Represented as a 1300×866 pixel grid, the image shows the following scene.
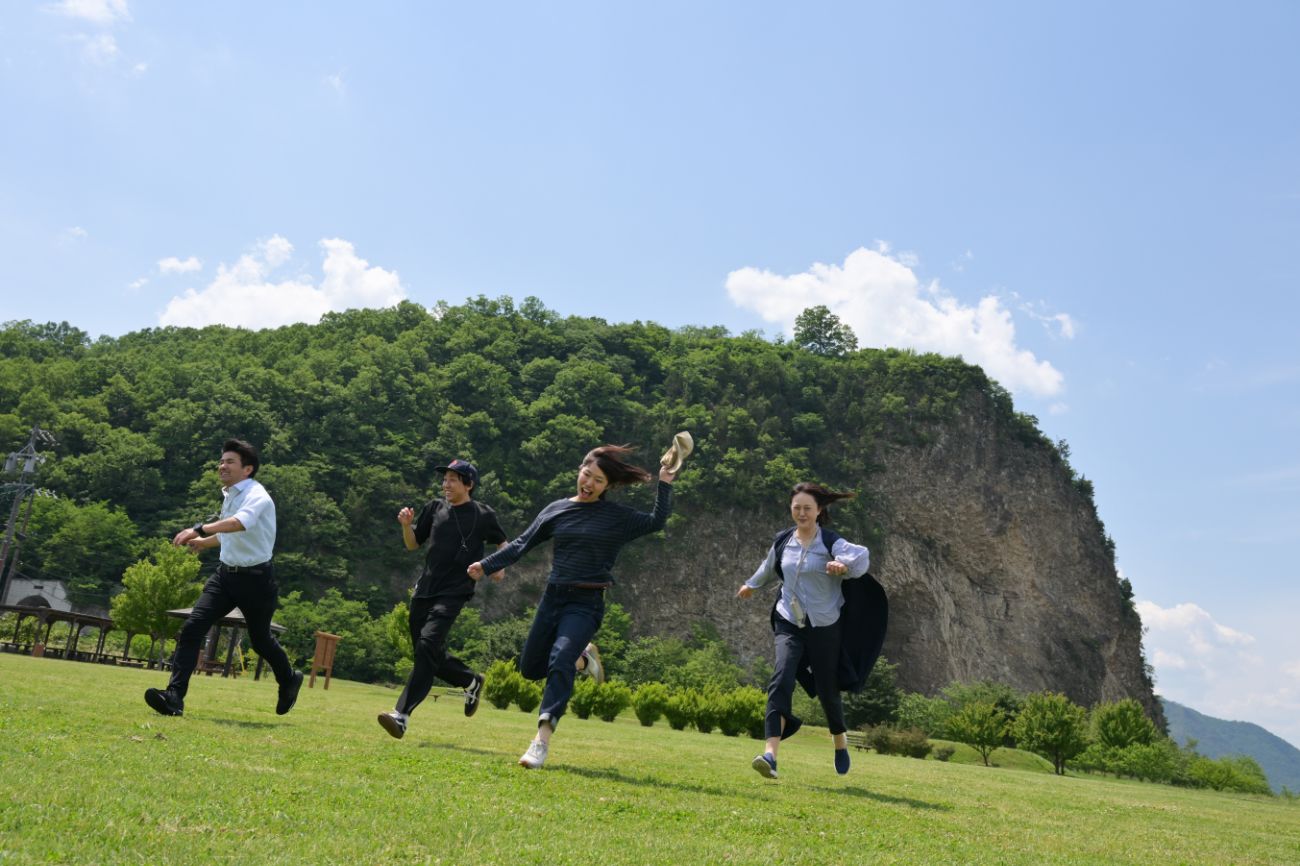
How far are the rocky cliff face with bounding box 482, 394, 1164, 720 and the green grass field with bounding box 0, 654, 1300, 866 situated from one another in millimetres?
67752

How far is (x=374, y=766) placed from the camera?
16.8 feet

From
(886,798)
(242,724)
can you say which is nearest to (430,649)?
(242,724)

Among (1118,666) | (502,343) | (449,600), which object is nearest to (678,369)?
(502,343)


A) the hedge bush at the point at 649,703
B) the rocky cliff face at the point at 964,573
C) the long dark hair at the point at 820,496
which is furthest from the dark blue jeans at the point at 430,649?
the rocky cliff face at the point at 964,573

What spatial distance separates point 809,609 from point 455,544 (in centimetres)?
292

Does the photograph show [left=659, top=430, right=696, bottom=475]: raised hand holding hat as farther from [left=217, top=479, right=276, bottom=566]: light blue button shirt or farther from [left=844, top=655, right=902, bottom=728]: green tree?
[left=844, top=655, right=902, bottom=728]: green tree

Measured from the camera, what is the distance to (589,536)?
6891 mm

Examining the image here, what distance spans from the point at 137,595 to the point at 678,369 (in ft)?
212

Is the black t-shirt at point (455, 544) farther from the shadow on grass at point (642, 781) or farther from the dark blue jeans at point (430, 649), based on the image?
the shadow on grass at point (642, 781)

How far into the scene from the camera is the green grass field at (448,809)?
10.2ft

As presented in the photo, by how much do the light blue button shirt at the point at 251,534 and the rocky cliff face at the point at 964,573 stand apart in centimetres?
6694

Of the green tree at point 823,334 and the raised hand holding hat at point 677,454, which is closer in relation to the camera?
the raised hand holding hat at point 677,454

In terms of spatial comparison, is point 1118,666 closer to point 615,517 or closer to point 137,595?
point 137,595

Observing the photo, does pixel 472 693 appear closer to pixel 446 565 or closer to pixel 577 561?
pixel 446 565
